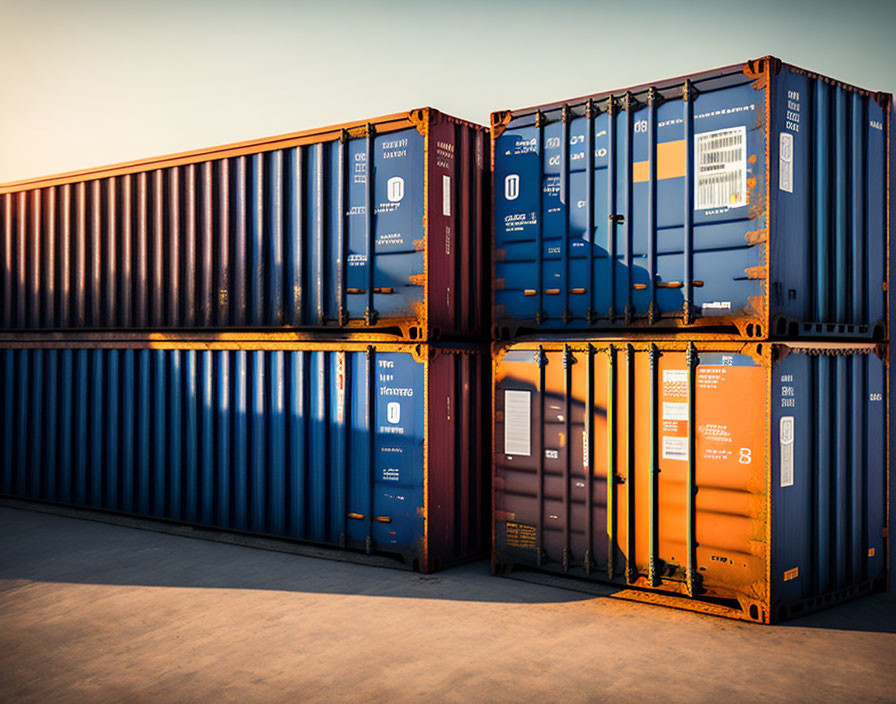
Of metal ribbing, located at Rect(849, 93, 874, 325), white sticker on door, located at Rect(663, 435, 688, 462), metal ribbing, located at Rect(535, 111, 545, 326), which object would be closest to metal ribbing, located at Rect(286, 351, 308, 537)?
metal ribbing, located at Rect(535, 111, 545, 326)

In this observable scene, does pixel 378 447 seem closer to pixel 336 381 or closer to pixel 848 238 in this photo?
pixel 336 381

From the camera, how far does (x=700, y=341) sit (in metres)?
7.51

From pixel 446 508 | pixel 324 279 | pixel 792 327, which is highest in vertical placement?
pixel 324 279

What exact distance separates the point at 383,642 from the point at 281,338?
4.41 m

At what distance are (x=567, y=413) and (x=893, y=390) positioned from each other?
341cm

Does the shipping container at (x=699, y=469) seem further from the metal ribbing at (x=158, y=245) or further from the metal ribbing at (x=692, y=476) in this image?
the metal ribbing at (x=158, y=245)

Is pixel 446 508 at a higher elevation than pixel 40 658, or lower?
higher

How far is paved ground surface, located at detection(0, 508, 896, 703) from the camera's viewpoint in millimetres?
5699

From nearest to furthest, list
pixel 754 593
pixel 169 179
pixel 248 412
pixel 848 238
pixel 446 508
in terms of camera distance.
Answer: pixel 754 593, pixel 848 238, pixel 446 508, pixel 248 412, pixel 169 179

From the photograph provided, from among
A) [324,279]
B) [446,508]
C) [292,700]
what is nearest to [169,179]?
[324,279]

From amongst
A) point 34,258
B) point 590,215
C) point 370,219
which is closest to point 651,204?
point 590,215

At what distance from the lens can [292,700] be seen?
18.0ft

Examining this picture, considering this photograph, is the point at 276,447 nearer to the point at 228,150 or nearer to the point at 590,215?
the point at 228,150

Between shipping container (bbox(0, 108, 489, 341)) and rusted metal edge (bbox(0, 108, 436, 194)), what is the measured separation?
0.07 ft
